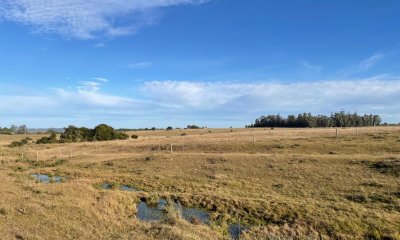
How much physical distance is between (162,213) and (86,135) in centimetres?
9273

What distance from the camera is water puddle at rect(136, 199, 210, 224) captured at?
22.1 meters

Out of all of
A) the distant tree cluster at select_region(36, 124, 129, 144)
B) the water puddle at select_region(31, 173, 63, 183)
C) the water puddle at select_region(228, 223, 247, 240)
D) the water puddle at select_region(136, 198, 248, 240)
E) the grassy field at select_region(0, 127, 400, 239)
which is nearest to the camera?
the grassy field at select_region(0, 127, 400, 239)

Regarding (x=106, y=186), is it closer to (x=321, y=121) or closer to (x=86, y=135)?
(x=86, y=135)

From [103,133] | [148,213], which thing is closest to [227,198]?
[148,213]

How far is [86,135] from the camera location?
11150 cm

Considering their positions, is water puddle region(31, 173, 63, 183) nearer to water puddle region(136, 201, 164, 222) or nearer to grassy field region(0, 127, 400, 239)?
grassy field region(0, 127, 400, 239)

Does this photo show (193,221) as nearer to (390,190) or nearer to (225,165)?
(390,190)

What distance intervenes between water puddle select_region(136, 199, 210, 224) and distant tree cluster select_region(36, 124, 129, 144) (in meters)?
83.1

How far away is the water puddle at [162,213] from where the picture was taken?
72.5 ft

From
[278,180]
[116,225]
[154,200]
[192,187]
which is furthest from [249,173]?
[116,225]

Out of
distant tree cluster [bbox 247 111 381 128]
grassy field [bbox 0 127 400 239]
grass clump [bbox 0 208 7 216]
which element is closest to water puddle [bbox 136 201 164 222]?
grassy field [bbox 0 127 400 239]

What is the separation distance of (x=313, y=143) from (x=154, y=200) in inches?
1283

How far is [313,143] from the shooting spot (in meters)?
53.8

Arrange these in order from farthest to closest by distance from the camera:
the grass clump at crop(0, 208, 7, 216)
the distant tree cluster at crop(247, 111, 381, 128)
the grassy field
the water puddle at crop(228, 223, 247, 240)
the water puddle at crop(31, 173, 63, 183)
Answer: the distant tree cluster at crop(247, 111, 381, 128) → the water puddle at crop(31, 173, 63, 183) → the water puddle at crop(228, 223, 247, 240) → the grass clump at crop(0, 208, 7, 216) → the grassy field
